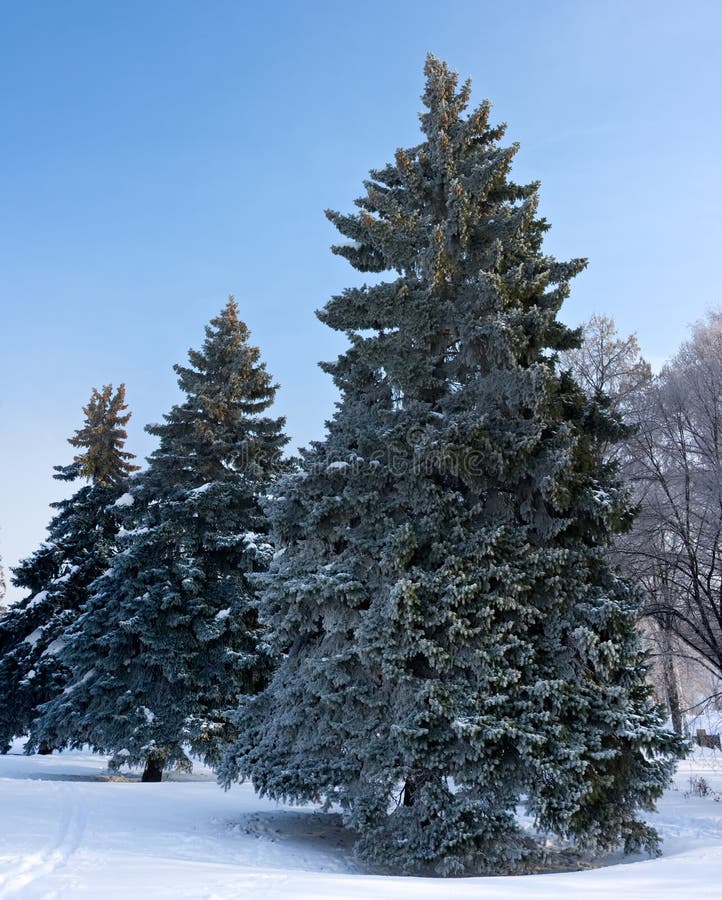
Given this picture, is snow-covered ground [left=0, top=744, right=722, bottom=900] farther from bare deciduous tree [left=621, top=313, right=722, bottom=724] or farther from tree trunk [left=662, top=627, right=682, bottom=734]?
bare deciduous tree [left=621, top=313, right=722, bottom=724]

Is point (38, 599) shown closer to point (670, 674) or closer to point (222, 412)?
point (222, 412)

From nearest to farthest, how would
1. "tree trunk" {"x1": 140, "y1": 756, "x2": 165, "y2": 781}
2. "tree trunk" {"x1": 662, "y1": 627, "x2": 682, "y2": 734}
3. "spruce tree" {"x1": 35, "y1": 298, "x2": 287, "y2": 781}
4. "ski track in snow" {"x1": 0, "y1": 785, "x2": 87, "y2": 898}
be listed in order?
1. "ski track in snow" {"x1": 0, "y1": 785, "x2": 87, "y2": 898}
2. "spruce tree" {"x1": 35, "y1": 298, "x2": 287, "y2": 781}
3. "tree trunk" {"x1": 140, "y1": 756, "x2": 165, "y2": 781}
4. "tree trunk" {"x1": 662, "y1": 627, "x2": 682, "y2": 734}

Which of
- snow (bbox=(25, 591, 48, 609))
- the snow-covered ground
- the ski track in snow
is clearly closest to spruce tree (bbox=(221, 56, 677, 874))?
the snow-covered ground

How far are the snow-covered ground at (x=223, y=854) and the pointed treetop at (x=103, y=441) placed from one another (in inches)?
489

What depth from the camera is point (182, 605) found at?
16.0 metres

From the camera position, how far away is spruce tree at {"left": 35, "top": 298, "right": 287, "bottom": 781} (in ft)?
49.9

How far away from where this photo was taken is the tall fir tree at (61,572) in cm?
1945

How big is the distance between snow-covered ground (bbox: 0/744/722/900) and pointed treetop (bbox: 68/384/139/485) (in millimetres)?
12414

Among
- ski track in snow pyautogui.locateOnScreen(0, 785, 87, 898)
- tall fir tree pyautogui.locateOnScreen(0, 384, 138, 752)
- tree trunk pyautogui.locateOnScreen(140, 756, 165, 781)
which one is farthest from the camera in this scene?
tall fir tree pyautogui.locateOnScreen(0, 384, 138, 752)

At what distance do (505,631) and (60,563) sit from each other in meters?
17.5

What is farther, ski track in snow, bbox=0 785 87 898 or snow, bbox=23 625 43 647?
snow, bbox=23 625 43 647

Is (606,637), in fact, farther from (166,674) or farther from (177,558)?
(177,558)

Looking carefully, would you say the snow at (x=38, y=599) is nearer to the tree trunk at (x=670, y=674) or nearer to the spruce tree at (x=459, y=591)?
the spruce tree at (x=459, y=591)

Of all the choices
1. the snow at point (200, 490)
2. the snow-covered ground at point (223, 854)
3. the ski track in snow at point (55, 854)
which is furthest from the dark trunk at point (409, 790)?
the snow at point (200, 490)
